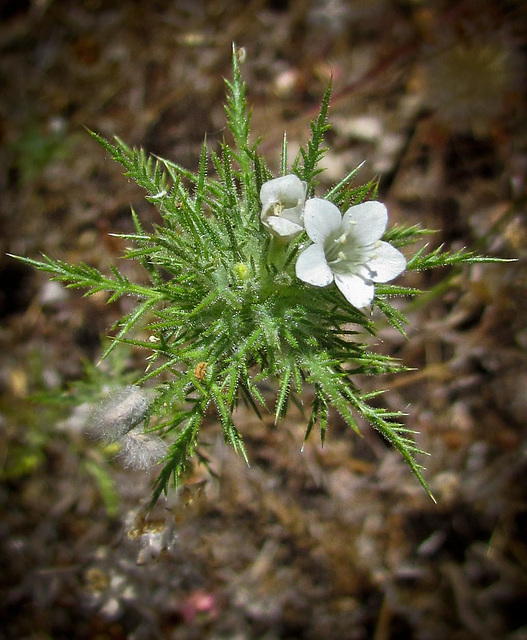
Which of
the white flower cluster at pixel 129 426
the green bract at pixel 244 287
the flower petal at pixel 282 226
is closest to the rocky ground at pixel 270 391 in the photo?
the white flower cluster at pixel 129 426

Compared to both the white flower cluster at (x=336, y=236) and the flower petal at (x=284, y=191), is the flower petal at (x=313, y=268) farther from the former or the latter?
the flower petal at (x=284, y=191)

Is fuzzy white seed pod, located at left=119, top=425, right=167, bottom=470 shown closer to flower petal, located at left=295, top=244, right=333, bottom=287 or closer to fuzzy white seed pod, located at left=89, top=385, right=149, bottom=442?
fuzzy white seed pod, located at left=89, top=385, right=149, bottom=442

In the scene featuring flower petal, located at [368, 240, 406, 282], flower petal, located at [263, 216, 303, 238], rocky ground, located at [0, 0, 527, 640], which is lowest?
rocky ground, located at [0, 0, 527, 640]

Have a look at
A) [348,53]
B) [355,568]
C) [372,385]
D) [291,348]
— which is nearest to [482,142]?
[348,53]

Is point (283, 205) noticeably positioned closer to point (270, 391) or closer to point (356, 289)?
point (356, 289)

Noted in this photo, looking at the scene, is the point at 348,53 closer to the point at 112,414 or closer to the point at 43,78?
the point at 43,78

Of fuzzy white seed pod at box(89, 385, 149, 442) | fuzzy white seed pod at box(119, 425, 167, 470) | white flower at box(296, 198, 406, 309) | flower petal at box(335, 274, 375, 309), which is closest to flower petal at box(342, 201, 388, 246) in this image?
white flower at box(296, 198, 406, 309)
